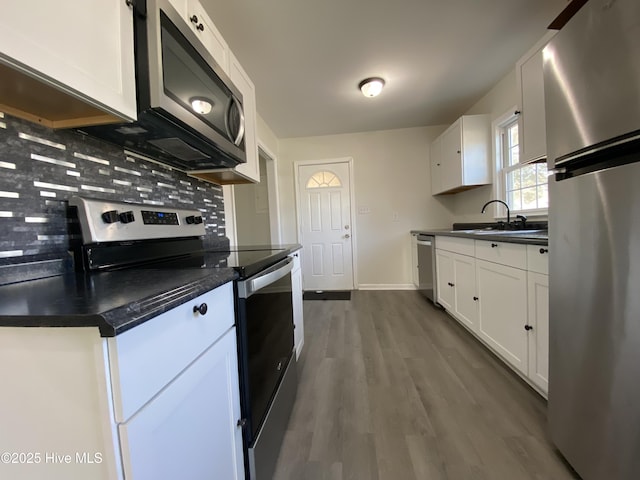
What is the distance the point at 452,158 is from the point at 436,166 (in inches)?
17.7

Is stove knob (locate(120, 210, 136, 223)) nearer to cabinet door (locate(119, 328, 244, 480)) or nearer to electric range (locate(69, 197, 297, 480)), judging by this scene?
electric range (locate(69, 197, 297, 480))

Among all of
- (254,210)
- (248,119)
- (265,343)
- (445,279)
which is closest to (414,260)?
(445,279)

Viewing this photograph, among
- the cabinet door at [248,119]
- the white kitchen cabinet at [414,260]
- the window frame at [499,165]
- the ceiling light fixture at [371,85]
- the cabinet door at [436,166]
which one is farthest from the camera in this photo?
Answer: the white kitchen cabinet at [414,260]

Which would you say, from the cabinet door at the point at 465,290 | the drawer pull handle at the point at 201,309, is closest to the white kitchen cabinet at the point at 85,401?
the drawer pull handle at the point at 201,309

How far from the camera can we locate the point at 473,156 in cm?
289

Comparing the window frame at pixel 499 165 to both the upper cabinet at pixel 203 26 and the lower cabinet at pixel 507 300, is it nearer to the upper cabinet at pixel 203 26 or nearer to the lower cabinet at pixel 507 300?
the lower cabinet at pixel 507 300

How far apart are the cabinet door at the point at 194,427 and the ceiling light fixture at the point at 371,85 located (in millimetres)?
2547

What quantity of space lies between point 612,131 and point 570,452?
45.4 inches

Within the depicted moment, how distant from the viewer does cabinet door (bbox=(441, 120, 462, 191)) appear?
2.98 meters

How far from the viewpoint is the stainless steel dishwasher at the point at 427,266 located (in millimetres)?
2957

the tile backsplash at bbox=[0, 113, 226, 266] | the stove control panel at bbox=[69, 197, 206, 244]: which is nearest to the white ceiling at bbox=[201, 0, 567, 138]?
the tile backsplash at bbox=[0, 113, 226, 266]

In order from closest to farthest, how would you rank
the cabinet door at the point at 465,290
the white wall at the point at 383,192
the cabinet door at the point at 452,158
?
the cabinet door at the point at 465,290
the cabinet door at the point at 452,158
the white wall at the point at 383,192

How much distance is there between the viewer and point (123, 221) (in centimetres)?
95

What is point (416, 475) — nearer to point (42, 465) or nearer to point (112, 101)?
point (42, 465)
